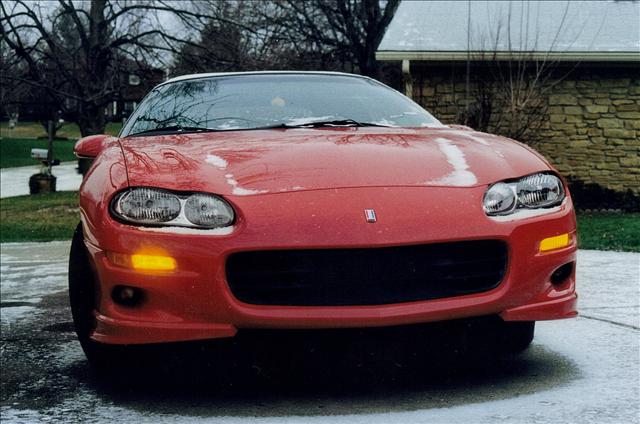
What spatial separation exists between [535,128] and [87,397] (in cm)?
1293

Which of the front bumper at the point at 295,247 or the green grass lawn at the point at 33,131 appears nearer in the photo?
the front bumper at the point at 295,247

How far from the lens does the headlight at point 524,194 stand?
12.0 ft

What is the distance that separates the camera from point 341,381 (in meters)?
3.79

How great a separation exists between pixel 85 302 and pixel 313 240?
108 centimetres

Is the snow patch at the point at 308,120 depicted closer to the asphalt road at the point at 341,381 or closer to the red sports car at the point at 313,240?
the red sports car at the point at 313,240

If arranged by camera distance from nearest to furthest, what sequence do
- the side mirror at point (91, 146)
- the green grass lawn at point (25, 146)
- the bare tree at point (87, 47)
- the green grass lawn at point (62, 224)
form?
the side mirror at point (91, 146) → the green grass lawn at point (62, 224) → the bare tree at point (87, 47) → the green grass lawn at point (25, 146)

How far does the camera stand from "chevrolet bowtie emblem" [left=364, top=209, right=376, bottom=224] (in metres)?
3.47

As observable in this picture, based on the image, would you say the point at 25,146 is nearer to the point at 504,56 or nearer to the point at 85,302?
the point at 504,56

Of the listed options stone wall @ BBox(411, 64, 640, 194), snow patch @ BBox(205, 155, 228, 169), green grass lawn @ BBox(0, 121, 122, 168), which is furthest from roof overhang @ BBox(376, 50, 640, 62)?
green grass lawn @ BBox(0, 121, 122, 168)

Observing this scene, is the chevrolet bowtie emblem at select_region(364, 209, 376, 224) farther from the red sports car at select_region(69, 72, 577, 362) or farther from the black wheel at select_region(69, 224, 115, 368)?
the black wheel at select_region(69, 224, 115, 368)

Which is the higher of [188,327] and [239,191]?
[239,191]

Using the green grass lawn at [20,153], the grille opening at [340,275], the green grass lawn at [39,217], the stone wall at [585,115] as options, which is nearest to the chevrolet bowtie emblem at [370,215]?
the grille opening at [340,275]

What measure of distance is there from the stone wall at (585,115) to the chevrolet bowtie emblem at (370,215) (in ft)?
42.4

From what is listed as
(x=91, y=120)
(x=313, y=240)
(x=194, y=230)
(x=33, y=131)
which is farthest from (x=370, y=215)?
(x=33, y=131)
